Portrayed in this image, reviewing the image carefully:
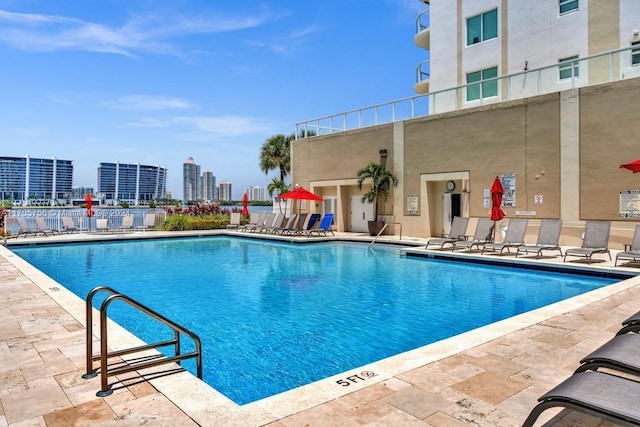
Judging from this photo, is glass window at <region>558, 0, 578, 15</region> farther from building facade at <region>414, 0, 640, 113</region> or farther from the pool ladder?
the pool ladder

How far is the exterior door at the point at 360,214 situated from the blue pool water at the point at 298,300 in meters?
6.34

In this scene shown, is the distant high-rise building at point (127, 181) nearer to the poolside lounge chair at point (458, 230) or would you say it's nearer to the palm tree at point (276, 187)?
the palm tree at point (276, 187)

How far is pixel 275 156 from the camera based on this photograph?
3400 centimetres

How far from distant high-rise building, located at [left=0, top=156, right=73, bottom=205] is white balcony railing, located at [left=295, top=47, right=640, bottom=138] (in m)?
53.1

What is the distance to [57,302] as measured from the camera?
6211 millimetres

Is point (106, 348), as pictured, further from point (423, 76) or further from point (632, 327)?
point (423, 76)

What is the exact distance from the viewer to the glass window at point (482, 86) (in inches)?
661

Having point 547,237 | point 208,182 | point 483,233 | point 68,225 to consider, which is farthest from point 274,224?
point 208,182

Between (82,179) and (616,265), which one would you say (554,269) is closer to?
(616,265)

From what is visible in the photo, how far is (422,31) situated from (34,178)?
63325 mm

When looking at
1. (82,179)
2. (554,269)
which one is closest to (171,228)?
(554,269)

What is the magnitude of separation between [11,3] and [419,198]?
14301 millimetres

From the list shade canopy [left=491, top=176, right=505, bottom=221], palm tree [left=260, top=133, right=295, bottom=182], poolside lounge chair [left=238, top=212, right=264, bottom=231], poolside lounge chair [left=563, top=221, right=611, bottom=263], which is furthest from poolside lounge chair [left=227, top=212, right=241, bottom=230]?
poolside lounge chair [left=563, top=221, right=611, bottom=263]

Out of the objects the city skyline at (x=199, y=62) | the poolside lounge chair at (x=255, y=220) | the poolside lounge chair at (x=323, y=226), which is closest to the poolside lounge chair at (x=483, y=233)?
the poolside lounge chair at (x=323, y=226)
